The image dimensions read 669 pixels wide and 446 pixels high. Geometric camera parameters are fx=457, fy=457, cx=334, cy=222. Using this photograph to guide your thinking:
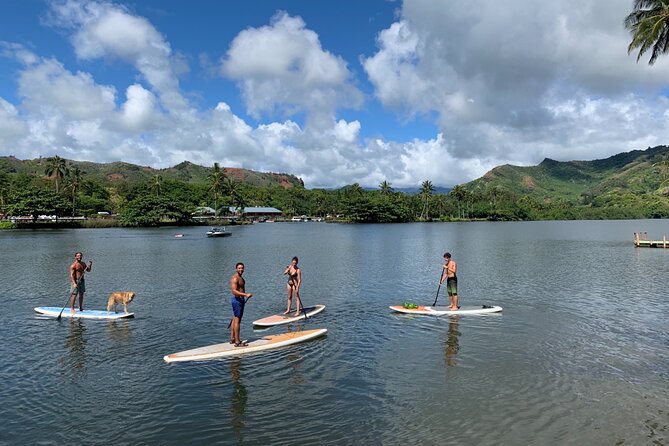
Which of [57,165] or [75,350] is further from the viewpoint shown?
[57,165]

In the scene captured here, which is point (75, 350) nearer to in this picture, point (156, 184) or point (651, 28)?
point (651, 28)

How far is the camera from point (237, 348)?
53.5 ft

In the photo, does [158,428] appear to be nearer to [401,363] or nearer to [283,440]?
[283,440]

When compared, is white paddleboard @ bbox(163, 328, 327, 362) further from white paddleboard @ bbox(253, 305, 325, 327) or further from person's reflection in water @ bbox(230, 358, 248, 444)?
white paddleboard @ bbox(253, 305, 325, 327)

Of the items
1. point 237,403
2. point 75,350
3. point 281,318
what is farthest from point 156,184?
point 237,403

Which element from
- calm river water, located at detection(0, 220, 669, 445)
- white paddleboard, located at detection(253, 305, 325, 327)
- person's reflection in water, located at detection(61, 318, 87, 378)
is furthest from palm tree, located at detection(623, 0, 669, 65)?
person's reflection in water, located at detection(61, 318, 87, 378)

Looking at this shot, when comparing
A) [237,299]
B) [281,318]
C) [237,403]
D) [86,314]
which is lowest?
[237,403]

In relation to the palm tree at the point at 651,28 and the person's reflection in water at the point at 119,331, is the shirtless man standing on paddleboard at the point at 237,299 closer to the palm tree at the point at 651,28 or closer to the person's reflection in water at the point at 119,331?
the person's reflection in water at the point at 119,331

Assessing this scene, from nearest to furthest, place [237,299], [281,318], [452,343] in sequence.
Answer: [237,299]
[452,343]
[281,318]

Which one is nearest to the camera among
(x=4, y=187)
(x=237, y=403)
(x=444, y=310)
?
(x=237, y=403)

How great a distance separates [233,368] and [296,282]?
8007 mm

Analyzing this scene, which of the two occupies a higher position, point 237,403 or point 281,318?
point 281,318

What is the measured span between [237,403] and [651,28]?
95.4ft

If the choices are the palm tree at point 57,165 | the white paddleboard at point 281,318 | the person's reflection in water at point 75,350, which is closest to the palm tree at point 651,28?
the white paddleboard at point 281,318
